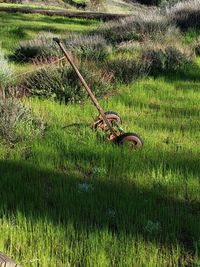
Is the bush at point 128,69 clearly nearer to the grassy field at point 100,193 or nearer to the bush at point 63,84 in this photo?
the bush at point 63,84

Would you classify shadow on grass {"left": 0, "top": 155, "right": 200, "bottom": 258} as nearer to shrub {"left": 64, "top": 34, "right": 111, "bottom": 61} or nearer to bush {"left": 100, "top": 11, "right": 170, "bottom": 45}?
shrub {"left": 64, "top": 34, "right": 111, "bottom": 61}

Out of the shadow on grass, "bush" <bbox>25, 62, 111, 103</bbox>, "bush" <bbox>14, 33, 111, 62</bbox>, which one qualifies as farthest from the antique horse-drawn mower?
"bush" <bbox>14, 33, 111, 62</bbox>

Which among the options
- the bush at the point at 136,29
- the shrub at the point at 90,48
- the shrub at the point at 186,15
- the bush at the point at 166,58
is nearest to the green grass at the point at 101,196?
the bush at the point at 166,58

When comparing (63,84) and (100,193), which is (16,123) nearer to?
(100,193)

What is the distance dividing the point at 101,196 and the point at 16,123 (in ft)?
6.60

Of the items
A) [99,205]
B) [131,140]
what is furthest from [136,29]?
[99,205]

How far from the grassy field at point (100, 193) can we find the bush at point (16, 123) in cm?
12

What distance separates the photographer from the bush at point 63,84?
7891mm

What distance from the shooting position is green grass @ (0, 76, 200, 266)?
3.69 m

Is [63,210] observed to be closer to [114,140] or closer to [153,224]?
[153,224]

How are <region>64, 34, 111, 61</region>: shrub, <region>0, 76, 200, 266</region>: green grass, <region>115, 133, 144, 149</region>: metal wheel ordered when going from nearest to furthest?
<region>0, 76, 200, 266</region>: green grass → <region>115, 133, 144, 149</region>: metal wheel → <region>64, 34, 111, 61</region>: shrub

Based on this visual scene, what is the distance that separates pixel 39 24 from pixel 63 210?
57.5ft

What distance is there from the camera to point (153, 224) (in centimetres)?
398

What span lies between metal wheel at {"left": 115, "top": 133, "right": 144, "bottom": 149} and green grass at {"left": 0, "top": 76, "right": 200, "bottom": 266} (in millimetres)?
120
